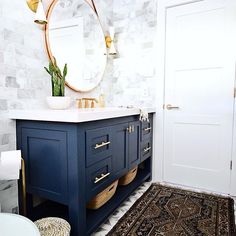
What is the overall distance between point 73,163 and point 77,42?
48.4 inches

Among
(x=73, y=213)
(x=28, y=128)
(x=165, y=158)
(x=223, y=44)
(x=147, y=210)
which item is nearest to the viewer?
(x=73, y=213)

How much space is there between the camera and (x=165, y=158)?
2.35m

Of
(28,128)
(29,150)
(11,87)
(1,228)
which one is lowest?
(1,228)

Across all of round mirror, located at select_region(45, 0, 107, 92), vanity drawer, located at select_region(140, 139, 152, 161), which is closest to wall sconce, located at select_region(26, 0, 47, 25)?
round mirror, located at select_region(45, 0, 107, 92)

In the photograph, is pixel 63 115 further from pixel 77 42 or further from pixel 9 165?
pixel 77 42

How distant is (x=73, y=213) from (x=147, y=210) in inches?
31.4

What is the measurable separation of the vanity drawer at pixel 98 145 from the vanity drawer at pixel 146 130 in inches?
27.5

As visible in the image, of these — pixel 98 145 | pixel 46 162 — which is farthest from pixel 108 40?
pixel 46 162

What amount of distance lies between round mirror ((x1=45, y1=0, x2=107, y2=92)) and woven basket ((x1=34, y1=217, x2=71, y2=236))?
1.10 m

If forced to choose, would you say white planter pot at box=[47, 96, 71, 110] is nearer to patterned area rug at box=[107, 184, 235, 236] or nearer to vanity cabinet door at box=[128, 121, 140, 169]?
vanity cabinet door at box=[128, 121, 140, 169]

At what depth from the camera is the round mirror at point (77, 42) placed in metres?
1.59

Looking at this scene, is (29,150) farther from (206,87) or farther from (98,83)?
(206,87)

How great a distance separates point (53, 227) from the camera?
1.12 metres

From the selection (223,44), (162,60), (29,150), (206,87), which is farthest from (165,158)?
(29,150)
